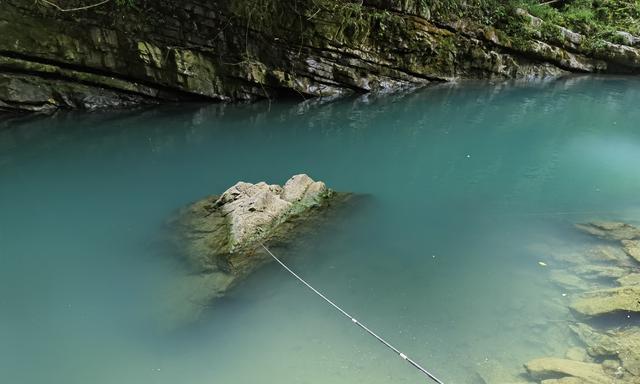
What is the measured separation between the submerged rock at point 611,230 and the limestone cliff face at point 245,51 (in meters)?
9.31

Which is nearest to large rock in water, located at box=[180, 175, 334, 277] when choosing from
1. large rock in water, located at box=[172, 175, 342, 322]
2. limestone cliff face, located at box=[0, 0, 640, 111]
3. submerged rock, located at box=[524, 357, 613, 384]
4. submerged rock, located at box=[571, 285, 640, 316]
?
large rock in water, located at box=[172, 175, 342, 322]

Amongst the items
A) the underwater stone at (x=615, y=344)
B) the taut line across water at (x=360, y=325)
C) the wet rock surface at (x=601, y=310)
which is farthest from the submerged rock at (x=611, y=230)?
the taut line across water at (x=360, y=325)

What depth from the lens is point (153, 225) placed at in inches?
A: 253

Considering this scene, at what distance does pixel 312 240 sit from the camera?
5.98m

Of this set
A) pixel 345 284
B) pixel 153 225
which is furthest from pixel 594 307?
pixel 153 225

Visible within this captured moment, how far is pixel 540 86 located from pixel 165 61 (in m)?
11.9

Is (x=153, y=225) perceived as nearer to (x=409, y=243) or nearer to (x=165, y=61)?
(x=409, y=243)

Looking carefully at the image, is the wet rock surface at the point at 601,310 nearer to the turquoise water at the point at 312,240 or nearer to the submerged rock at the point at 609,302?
the submerged rock at the point at 609,302

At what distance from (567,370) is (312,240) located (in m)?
3.19

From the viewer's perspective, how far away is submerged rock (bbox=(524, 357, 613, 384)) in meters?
3.54

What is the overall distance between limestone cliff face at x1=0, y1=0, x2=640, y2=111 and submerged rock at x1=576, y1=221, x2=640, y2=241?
9.31 m

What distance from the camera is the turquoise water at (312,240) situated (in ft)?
13.6

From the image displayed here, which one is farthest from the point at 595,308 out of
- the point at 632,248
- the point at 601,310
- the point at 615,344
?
the point at 632,248

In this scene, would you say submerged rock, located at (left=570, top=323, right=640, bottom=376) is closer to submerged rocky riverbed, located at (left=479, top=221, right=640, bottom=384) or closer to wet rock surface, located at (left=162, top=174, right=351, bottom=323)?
submerged rocky riverbed, located at (left=479, top=221, right=640, bottom=384)
